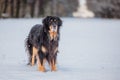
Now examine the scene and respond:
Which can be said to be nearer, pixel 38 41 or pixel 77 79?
pixel 77 79

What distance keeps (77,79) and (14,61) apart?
4.31 metres

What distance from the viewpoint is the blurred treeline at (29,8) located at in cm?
7025

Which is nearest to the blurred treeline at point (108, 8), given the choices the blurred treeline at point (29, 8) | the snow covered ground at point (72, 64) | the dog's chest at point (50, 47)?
the blurred treeline at point (29, 8)

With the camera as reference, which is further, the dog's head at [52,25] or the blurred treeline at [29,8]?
the blurred treeline at [29,8]

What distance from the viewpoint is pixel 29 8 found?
7819 centimetres

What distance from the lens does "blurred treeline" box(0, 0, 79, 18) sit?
230 feet

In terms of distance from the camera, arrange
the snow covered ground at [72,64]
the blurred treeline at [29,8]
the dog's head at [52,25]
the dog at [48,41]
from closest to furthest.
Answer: the snow covered ground at [72,64] → the dog's head at [52,25] → the dog at [48,41] → the blurred treeline at [29,8]

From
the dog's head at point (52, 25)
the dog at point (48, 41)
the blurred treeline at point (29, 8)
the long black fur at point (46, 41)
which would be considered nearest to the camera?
the dog's head at point (52, 25)

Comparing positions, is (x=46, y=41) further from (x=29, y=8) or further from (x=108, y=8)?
(x=108, y=8)

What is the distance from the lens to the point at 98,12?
336 feet

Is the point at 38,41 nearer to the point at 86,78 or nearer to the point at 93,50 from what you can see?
the point at 86,78

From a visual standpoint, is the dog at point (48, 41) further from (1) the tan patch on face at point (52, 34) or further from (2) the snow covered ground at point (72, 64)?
(2) the snow covered ground at point (72, 64)

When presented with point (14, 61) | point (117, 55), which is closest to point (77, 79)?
point (14, 61)

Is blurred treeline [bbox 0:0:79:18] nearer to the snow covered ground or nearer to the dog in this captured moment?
the snow covered ground
